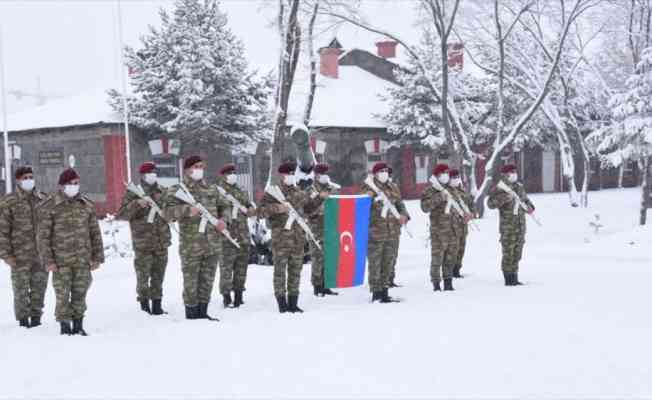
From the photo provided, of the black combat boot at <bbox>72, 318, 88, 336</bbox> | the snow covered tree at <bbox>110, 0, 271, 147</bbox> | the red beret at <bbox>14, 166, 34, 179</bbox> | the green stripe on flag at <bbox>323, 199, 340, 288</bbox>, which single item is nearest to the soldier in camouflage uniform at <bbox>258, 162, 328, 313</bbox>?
the green stripe on flag at <bbox>323, 199, 340, 288</bbox>

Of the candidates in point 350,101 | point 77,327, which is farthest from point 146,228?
point 350,101

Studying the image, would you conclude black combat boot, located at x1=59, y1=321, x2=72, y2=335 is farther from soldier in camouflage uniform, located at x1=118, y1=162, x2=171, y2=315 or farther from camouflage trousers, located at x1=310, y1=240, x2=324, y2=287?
camouflage trousers, located at x1=310, y1=240, x2=324, y2=287

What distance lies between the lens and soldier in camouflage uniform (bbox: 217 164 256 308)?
8.06 metres

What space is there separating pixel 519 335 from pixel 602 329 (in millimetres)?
918

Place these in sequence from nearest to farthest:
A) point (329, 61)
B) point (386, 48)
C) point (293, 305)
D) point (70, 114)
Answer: point (293, 305) → point (70, 114) → point (329, 61) → point (386, 48)

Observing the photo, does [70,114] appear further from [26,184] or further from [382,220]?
[382,220]

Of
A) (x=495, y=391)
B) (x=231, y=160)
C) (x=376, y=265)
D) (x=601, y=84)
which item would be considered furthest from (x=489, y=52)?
(x=495, y=391)

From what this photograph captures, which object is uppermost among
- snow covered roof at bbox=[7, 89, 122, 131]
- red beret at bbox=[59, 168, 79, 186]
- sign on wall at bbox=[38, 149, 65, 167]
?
snow covered roof at bbox=[7, 89, 122, 131]

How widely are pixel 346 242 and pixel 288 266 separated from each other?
114 cm

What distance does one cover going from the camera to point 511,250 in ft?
30.8

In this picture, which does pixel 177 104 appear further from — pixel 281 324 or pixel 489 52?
pixel 281 324

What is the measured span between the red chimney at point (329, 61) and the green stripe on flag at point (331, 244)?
2366cm

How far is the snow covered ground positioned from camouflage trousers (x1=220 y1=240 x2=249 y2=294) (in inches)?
12.3

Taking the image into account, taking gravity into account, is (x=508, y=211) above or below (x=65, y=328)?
above
